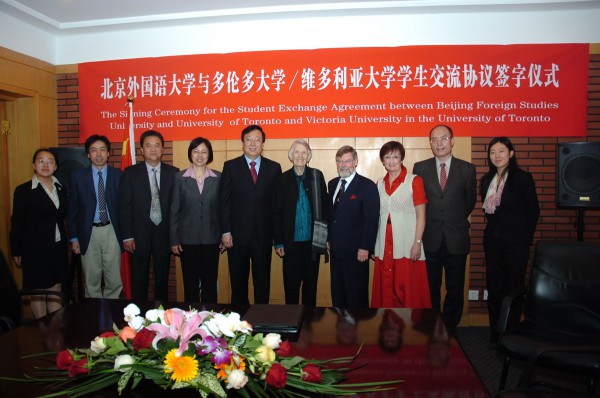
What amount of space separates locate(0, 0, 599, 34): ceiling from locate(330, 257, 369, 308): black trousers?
2.38m

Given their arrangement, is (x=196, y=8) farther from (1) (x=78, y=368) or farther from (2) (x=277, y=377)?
(2) (x=277, y=377)

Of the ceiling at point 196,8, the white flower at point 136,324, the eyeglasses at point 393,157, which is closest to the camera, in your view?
the white flower at point 136,324

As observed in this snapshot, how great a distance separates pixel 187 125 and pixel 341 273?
219cm

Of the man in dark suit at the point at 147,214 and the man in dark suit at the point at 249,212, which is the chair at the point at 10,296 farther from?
the man in dark suit at the point at 249,212

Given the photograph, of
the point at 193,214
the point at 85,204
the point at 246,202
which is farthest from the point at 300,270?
the point at 85,204

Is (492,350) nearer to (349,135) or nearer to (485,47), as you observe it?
(349,135)

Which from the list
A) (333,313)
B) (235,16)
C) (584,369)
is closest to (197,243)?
(333,313)

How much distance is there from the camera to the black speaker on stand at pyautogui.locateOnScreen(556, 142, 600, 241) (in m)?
3.52

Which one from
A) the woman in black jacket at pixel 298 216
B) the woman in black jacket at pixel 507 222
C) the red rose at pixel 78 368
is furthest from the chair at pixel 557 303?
the red rose at pixel 78 368

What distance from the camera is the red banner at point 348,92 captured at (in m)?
4.08

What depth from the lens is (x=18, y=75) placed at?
431cm

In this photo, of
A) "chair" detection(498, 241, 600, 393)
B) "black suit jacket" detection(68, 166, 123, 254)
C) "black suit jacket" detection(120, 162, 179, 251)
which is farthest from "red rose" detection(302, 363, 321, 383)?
"black suit jacket" detection(68, 166, 123, 254)

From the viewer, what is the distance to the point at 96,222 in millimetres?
3850

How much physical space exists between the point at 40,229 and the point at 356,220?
2.68 m
